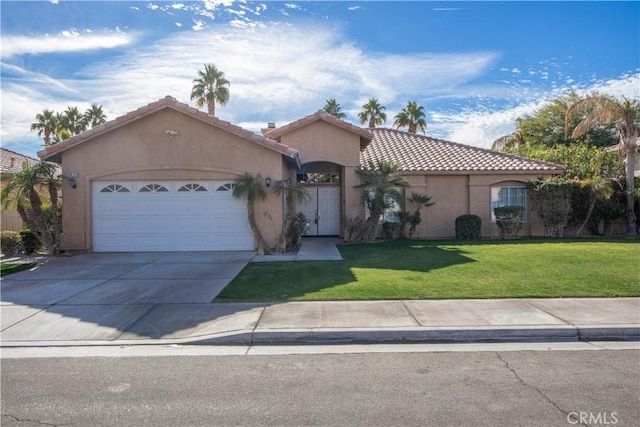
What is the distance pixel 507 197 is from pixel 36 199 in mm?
17507

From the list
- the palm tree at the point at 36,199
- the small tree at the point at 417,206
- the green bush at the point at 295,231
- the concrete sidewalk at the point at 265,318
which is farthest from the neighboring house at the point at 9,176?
the small tree at the point at 417,206

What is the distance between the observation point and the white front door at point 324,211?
19.8m

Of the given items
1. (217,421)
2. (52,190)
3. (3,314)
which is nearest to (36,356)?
(3,314)

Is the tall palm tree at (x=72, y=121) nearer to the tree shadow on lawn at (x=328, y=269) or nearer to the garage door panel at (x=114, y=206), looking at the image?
the garage door panel at (x=114, y=206)

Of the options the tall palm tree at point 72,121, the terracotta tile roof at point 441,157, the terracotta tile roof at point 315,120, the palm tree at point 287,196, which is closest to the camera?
the palm tree at point 287,196

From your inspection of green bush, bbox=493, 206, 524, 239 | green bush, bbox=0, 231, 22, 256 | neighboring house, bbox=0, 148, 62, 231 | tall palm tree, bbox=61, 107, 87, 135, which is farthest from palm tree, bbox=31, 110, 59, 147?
green bush, bbox=493, 206, 524, 239

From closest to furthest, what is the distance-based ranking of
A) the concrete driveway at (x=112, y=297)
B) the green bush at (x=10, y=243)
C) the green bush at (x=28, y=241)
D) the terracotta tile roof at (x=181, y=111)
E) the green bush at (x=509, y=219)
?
1. the concrete driveway at (x=112, y=297)
2. the terracotta tile roof at (x=181, y=111)
3. the green bush at (x=10, y=243)
4. the green bush at (x=28, y=241)
5. the green bush at (x=509, y=219)

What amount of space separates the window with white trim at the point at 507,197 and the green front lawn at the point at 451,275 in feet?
14.0

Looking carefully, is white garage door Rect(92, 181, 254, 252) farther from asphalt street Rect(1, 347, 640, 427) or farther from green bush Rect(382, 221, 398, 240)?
asphalt street Rect(1, 347, 640, 427)

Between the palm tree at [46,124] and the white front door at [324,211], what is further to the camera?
the palm tree at [46,124]

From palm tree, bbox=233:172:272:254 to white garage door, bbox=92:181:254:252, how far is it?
43 cm

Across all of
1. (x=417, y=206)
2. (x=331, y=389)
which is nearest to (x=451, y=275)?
(x=331, y=389)

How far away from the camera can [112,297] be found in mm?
8344

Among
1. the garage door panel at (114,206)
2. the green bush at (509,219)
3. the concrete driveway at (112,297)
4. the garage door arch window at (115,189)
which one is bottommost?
the concrete driveway at (112,297)
